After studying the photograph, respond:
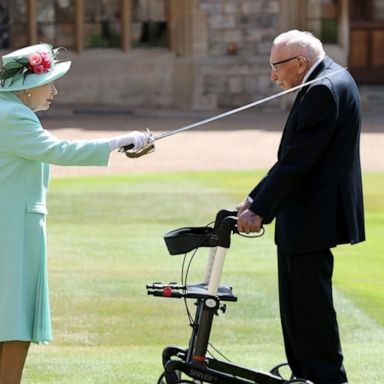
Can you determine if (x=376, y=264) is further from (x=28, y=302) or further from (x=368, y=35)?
(x=368, y=35)

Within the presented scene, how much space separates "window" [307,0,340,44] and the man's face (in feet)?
70.8

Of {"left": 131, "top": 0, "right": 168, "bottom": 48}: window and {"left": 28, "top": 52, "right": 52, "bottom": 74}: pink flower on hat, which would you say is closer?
{"left": 28, "top": 52, "right": 52, "bottom": 74}: pink flower on hat

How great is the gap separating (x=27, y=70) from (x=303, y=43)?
117 centimetres

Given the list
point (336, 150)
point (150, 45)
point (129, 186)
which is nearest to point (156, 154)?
point (129, 186)

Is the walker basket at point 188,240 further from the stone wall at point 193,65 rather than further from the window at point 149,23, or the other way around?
the window at point 149,23

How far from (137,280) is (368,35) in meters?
19.9

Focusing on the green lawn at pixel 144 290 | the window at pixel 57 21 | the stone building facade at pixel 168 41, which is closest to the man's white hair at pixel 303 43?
the green lawn at pixel 144 290

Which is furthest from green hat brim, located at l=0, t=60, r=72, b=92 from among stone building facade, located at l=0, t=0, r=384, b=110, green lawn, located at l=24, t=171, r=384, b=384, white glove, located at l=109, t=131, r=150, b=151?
stone building facade, located at l=0, t=0, r=384, b=110

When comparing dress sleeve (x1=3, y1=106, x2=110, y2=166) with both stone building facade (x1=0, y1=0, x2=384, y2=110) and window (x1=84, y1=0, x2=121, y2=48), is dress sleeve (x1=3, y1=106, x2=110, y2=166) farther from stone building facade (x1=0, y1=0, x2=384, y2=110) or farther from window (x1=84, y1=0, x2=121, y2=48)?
window (x1=84, y1=0, x2=121, y2=48)

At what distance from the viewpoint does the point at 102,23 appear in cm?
2777

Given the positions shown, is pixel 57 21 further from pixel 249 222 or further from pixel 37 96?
pixel 249 222

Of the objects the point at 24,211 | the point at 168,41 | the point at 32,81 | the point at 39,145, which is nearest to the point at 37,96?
the point at 32,81

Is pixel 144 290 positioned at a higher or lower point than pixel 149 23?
higher

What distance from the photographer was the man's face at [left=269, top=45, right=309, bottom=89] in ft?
19.7
